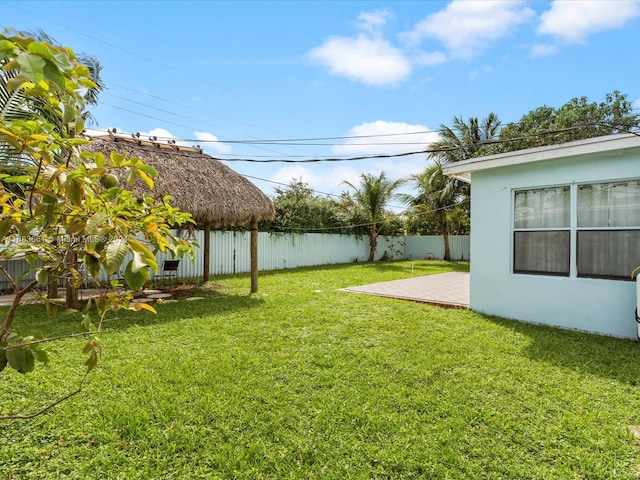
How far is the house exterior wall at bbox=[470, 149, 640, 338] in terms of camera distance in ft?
17.1

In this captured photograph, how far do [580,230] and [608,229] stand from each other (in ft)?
1.16

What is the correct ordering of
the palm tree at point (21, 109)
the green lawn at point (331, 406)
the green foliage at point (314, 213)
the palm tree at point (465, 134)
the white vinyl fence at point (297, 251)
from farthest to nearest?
1. the palm tree at point (465, 134)
2. the green foliage at point (314, 213)
3. the white vinyl fence at point (297, 251)
4. the green lawn at point (331, 406)
5. the palm tree at point (21, 109)

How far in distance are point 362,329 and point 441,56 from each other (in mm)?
7914

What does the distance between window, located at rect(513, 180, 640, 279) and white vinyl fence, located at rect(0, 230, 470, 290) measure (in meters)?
6.94

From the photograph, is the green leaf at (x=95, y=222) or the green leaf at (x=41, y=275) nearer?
the green leaf at (x=95, y=222)

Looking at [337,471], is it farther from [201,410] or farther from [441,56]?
[441,56]

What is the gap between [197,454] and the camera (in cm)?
248

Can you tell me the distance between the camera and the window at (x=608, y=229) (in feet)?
17.0

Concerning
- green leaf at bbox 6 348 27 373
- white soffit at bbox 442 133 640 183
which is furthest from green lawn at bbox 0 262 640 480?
white soffit at bbox 442 133 640 183

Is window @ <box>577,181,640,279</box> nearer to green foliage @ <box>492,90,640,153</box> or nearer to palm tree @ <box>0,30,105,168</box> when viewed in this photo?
palm tree @ <box>0,30,105,168</box>

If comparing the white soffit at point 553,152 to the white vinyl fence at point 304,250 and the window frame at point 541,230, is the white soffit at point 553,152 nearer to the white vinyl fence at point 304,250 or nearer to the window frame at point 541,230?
the window frame at point 541,230

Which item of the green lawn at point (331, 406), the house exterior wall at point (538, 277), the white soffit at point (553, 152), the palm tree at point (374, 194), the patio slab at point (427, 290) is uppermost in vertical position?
the palm tree at point (374, 194)

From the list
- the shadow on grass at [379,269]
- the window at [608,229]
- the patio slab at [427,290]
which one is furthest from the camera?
the shadow on grass at [379,269]

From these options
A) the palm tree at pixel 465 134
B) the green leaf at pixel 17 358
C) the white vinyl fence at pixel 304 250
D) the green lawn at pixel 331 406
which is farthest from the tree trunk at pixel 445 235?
the green leaf at pixel 17 358
